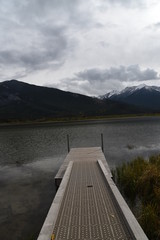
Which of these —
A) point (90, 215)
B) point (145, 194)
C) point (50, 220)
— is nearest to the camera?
point (50, 220)

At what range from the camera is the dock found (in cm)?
599

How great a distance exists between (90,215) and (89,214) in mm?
80

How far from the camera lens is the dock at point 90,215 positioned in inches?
236

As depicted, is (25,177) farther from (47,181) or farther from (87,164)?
(87,164)

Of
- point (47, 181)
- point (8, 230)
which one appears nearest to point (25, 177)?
point (47, 181)

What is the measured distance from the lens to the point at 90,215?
286 inches

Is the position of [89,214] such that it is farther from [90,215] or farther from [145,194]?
[145,194]

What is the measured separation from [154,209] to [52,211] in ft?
13.5

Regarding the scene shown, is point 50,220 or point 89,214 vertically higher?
point 50,220

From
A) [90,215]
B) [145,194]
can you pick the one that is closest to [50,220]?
[90,215]

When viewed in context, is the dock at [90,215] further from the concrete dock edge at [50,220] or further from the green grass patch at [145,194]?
the green grass patch at [145,194]

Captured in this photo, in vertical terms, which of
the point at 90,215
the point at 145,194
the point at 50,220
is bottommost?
the point at 145,194

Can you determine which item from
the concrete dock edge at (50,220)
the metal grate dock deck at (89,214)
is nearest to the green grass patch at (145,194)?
the metal grate dock deck at (89,214)

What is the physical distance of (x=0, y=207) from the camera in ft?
38.6
